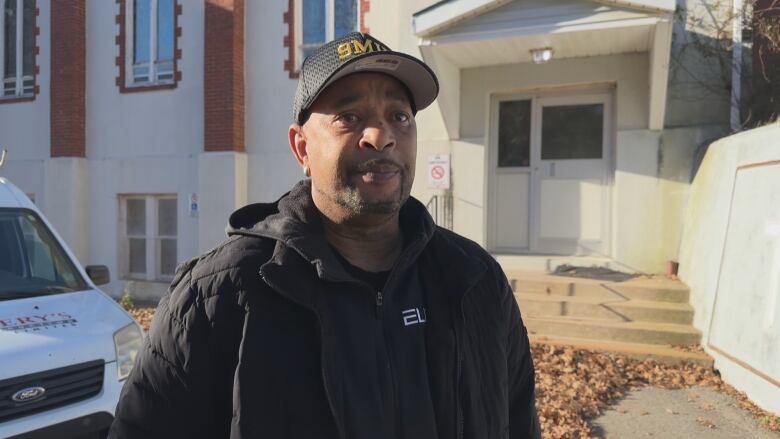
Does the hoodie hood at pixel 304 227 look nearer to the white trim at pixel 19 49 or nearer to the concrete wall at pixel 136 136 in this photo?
the concrete wall at pixel 136 136

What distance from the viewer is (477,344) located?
1794 mm

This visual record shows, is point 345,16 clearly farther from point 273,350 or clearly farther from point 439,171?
point 273,350

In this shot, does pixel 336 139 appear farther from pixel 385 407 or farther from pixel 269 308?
pixel 385 407

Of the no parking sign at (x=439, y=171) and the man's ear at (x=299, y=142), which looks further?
the no parking sign at (x=439, y=171)

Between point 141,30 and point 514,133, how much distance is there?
Answer: 725 centimetres

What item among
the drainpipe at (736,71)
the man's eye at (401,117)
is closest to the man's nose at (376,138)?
the man's eye at (401,117)

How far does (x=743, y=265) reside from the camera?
5625mm

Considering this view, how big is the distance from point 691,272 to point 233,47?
778 centimetres

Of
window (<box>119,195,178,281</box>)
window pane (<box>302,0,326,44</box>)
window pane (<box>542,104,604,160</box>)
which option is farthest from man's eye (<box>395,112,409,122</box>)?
window (<box>119,195,178,281</box>)

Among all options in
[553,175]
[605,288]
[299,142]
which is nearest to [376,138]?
[299,142]

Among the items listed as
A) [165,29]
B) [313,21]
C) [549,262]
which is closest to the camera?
[549,262]

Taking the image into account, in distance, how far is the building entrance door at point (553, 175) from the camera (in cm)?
871

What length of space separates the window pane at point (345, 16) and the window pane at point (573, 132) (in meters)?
3.58

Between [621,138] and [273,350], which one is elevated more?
[621,138]
